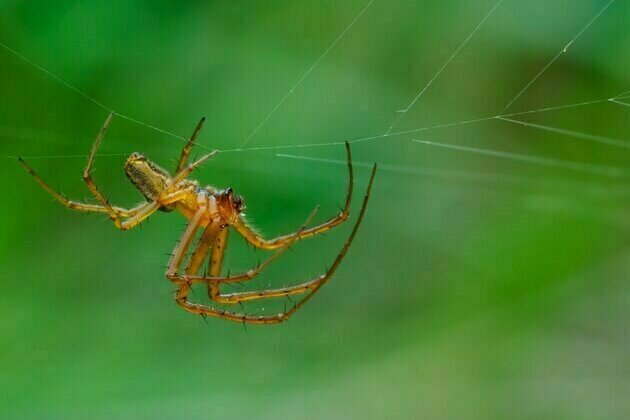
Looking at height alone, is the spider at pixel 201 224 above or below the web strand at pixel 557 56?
below

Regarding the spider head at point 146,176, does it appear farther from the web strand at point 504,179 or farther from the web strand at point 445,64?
the web strand at point 445,64

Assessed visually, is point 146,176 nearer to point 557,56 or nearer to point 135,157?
point 135,157

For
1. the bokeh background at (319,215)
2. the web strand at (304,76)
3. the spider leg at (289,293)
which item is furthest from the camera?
the web strand at (304,76)

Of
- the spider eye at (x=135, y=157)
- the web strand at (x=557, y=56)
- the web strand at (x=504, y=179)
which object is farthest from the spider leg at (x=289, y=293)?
the web strand at (x=557, y=56)

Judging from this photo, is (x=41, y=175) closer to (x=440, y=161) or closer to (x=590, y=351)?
(x=440, y=161)

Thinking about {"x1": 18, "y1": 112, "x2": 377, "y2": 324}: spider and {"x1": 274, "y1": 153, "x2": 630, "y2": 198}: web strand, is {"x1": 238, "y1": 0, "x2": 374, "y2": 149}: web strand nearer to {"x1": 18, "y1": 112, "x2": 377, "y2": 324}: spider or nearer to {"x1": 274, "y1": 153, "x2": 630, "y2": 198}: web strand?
{"x1": 274, "y1": 153, "x2": 630, "y2": 198}: web strand

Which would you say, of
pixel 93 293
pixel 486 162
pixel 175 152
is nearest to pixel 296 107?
pixel 175 152

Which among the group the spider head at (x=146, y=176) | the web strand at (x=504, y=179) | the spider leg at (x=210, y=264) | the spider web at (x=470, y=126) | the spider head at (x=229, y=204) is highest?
the spider web at (x=470, y=126)
